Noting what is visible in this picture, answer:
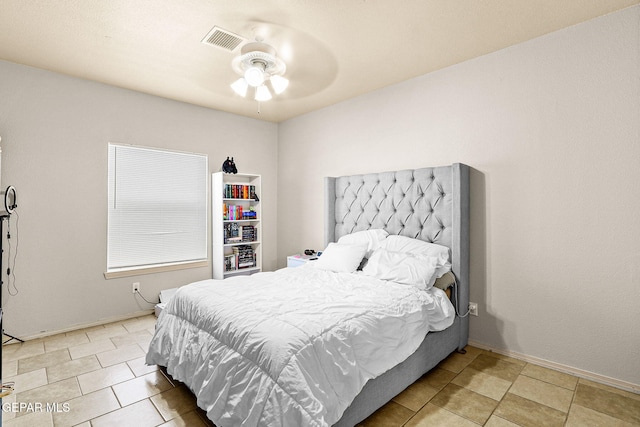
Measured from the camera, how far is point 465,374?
97.6 inches

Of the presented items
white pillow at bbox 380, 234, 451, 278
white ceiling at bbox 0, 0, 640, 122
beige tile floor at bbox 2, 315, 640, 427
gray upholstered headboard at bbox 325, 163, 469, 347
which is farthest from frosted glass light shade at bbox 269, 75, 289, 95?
beige tile floor at bbox 2, 315, 640, 427

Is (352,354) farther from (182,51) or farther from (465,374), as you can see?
(182,51)

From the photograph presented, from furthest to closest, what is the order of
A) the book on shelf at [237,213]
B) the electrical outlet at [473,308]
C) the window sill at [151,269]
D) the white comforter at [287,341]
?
the book on shelf at [237,213] → the window sill at [151,269] → the electrical outlet at [473,308] → the white comforter at [287,341]

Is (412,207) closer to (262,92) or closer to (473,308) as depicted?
(473,308)

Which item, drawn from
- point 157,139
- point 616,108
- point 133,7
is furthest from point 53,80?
point 616,108

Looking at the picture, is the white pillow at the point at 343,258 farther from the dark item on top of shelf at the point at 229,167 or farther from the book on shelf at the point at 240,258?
the dark item on top of shelf at the point at 229,167

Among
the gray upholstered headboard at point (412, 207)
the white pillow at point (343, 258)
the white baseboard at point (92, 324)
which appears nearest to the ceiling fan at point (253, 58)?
the gray upholstered headboard at point (412, 207)

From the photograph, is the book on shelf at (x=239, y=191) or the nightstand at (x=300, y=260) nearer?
the nightstand at (x=300, y=260)

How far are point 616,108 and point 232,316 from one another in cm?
293

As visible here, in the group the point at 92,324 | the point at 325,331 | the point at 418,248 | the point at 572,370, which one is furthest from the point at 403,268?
the point at 92,324

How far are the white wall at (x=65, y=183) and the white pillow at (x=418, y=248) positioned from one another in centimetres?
271

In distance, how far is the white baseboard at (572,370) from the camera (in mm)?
2254

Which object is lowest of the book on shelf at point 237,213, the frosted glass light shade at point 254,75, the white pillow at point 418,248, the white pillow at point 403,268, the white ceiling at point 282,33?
the white pillow at point 403,268

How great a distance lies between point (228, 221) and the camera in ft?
14.1
